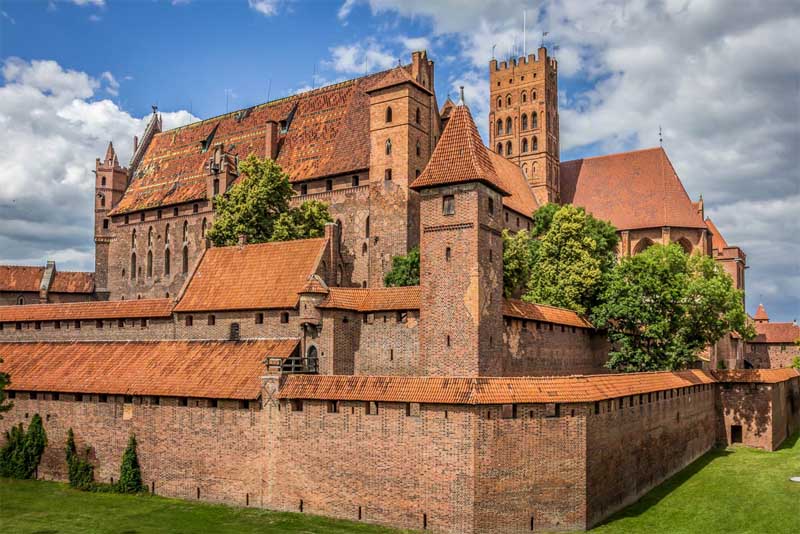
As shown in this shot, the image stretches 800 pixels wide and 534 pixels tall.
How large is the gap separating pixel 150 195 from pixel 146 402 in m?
35.4

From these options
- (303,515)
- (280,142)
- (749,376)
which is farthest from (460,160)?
(280,142)

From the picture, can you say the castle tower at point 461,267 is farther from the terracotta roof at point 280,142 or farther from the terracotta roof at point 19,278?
the terracotta roof at point 19,278

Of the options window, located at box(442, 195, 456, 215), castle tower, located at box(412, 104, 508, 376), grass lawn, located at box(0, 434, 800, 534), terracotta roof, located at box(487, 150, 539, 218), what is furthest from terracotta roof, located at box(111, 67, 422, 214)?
grass lawn, located at box(0, 434, 800, 534)

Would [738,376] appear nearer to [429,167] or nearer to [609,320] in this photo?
[609,320]

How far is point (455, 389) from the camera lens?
87.8 ft

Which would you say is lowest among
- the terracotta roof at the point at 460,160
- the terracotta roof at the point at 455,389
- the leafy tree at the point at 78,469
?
the leafy tree at the point at 78,469

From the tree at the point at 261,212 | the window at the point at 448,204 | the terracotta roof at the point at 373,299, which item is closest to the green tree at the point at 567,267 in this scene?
the tree at the point at 261,212

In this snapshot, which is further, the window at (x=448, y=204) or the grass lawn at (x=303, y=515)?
the window at (x=448, y=204)

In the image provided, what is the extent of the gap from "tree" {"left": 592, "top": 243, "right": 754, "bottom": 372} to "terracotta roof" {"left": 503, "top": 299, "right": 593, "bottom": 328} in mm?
1939

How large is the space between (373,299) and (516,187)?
3686 cm

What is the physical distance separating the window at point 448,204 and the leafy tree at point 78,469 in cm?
1927

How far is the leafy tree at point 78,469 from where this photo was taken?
33987 mm

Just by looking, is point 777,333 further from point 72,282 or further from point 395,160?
point 72,282

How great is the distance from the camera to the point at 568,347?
39656 millimetres
